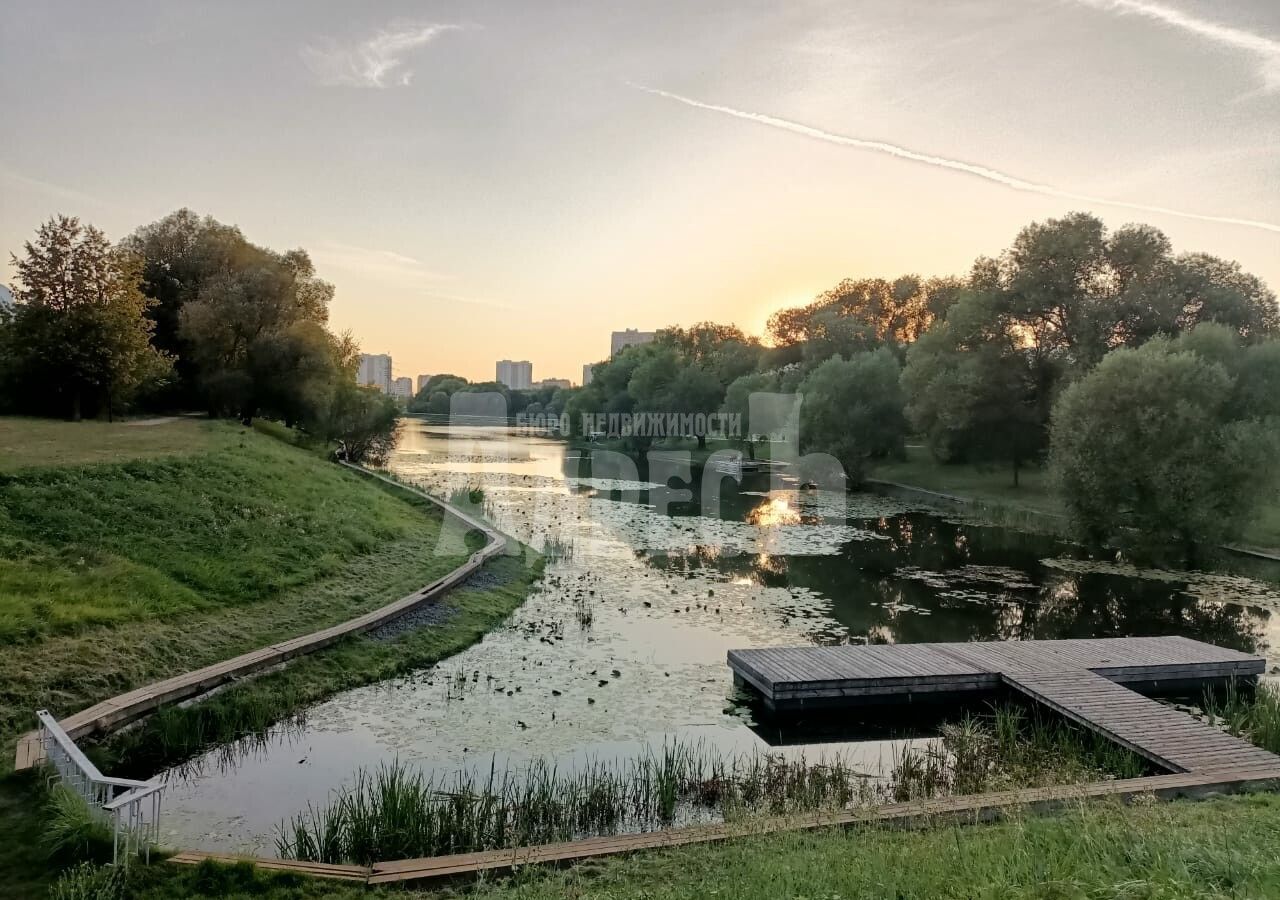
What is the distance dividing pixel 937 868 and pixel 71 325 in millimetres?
30326

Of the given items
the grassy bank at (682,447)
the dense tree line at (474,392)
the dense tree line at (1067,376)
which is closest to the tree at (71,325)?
the dense tree line at (1067,376)

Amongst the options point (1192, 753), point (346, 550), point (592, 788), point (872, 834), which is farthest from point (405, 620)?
point (1192, 753)

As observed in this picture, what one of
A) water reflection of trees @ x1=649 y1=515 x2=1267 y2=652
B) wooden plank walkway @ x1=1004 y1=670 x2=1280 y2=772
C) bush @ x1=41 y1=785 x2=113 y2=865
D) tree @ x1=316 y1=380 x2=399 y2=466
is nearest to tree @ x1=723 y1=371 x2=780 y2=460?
tree @ x1=316 y1=380 x2=399 y2=466

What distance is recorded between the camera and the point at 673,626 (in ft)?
58.4

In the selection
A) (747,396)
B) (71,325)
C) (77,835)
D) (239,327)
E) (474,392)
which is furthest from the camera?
(474,392)

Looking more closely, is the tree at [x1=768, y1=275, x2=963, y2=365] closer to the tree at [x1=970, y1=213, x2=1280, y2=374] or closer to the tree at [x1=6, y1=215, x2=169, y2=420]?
the tree at [x1=970, y1=213, x2=1280, y2=374]

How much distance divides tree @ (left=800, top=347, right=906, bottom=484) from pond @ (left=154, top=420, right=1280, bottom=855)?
41.9ft

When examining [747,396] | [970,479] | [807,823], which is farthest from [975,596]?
[747,396]

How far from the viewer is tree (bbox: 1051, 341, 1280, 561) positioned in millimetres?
25828

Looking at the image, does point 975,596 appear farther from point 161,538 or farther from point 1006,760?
point 161,538

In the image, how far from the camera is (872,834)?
297 inches

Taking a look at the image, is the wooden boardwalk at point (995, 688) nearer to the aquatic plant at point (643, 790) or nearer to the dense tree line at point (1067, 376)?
the aquatic plant at point (643, 790)

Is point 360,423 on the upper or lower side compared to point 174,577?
upper

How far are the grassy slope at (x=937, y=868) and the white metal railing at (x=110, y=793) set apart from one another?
1.43ft
